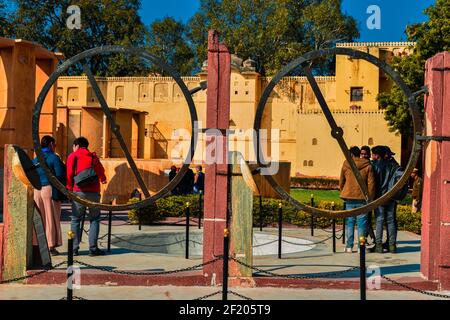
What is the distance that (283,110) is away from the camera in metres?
43.4

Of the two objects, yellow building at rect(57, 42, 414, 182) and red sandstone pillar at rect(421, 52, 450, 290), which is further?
yellow building at rect(57, 42, 414, 182)

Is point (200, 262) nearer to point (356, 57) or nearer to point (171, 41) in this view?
point (356, 57)

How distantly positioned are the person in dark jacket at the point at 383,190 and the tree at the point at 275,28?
115 feet

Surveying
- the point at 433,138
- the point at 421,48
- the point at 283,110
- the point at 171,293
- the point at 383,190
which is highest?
the point at 421,48

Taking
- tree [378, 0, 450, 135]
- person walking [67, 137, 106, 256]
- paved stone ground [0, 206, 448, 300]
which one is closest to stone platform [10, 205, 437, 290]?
paved stone ground [0, 206, 448, 300]

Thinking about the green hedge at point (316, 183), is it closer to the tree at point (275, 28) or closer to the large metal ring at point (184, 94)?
the tree at point (275, 28)

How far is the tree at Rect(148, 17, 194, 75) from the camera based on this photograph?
51.6 meters

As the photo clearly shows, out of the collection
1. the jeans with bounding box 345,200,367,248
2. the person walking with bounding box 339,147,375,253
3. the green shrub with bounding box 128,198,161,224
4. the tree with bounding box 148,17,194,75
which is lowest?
the green shrub with bounding box 128,198,161,224

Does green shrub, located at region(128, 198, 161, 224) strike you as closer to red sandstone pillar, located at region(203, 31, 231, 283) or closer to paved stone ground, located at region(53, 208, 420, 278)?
paved stone ground, located at region(53, 208, 420, 278)

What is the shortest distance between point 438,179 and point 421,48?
74.1 feet

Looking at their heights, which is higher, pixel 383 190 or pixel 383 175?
pixel 383 175

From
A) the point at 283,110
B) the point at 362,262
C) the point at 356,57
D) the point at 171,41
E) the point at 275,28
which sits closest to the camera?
the point at 362,262

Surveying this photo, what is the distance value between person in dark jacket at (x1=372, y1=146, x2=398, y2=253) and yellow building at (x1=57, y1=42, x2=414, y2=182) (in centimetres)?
1708

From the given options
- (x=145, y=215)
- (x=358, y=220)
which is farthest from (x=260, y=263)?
(x=145, y=215)
